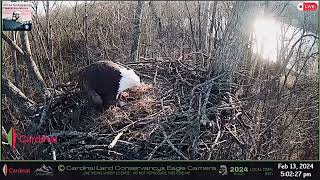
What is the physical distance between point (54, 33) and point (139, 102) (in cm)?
71

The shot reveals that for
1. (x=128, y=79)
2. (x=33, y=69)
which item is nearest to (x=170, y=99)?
(x=128, y=79)

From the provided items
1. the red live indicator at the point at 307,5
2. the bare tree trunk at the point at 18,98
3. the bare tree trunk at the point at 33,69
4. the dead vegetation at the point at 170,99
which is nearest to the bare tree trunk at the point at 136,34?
the dead vegetation at the point at 170,99

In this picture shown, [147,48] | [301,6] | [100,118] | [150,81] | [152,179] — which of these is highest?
[301,6]

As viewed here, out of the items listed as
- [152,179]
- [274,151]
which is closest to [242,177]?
[274,151]

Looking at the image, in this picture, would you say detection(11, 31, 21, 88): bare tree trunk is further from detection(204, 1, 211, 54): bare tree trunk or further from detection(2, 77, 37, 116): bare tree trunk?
detection(204, 1, 211, 54): bare tree trunk

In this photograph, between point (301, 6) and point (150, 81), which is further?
point (150, 81)

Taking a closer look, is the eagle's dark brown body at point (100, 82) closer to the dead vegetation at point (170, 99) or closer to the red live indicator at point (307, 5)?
the dead vegetation at point (170, 99)

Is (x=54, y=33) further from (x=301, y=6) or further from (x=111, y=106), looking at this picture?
(x=301, y=6)

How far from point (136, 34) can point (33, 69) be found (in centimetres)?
70

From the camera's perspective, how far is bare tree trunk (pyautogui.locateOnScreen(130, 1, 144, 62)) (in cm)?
319

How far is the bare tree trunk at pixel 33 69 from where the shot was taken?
128 inches

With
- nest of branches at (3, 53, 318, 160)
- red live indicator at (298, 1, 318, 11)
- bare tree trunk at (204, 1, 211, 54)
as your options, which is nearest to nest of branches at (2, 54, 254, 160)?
nest of branches at (3, 53, 318, 160)

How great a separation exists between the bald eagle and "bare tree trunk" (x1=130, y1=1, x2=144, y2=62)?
0.10m

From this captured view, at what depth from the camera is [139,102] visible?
3.30m
